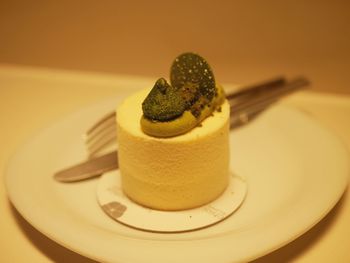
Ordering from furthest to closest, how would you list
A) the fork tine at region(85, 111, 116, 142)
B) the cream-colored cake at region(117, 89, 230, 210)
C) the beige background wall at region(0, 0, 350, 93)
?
the beige background wall at region(0, 0, 350, 93)
the fork tine at region(85, 111, 116, 142)
the cream-colored cake at region(117, 89, 230, 210)

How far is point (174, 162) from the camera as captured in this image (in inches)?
40.5

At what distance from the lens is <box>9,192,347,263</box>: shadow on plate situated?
3.19 ft

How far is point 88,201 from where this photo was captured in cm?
113

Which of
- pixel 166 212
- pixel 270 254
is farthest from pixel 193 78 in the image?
pixel 270 254

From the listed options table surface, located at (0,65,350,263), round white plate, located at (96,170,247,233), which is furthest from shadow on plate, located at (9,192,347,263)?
round white plate, located at (96,170,247,233)

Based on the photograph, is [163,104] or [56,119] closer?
[163,104]

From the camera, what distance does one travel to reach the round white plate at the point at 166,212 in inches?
40.6

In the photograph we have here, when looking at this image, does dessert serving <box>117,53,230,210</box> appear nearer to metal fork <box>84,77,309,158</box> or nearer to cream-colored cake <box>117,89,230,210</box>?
cream-colored cake <box>117,89,230,210</box>

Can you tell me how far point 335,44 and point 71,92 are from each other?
88 centimetres

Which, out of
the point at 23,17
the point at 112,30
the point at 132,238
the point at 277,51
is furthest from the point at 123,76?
the point at 132,238

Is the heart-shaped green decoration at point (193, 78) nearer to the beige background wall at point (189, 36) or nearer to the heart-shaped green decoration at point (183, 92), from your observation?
the heart-shaped green decoration at point (183, 92)

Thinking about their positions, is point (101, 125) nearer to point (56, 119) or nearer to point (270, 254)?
point (56, 119)

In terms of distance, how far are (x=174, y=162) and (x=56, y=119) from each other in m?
0.51

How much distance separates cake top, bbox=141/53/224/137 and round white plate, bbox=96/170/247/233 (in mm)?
188
